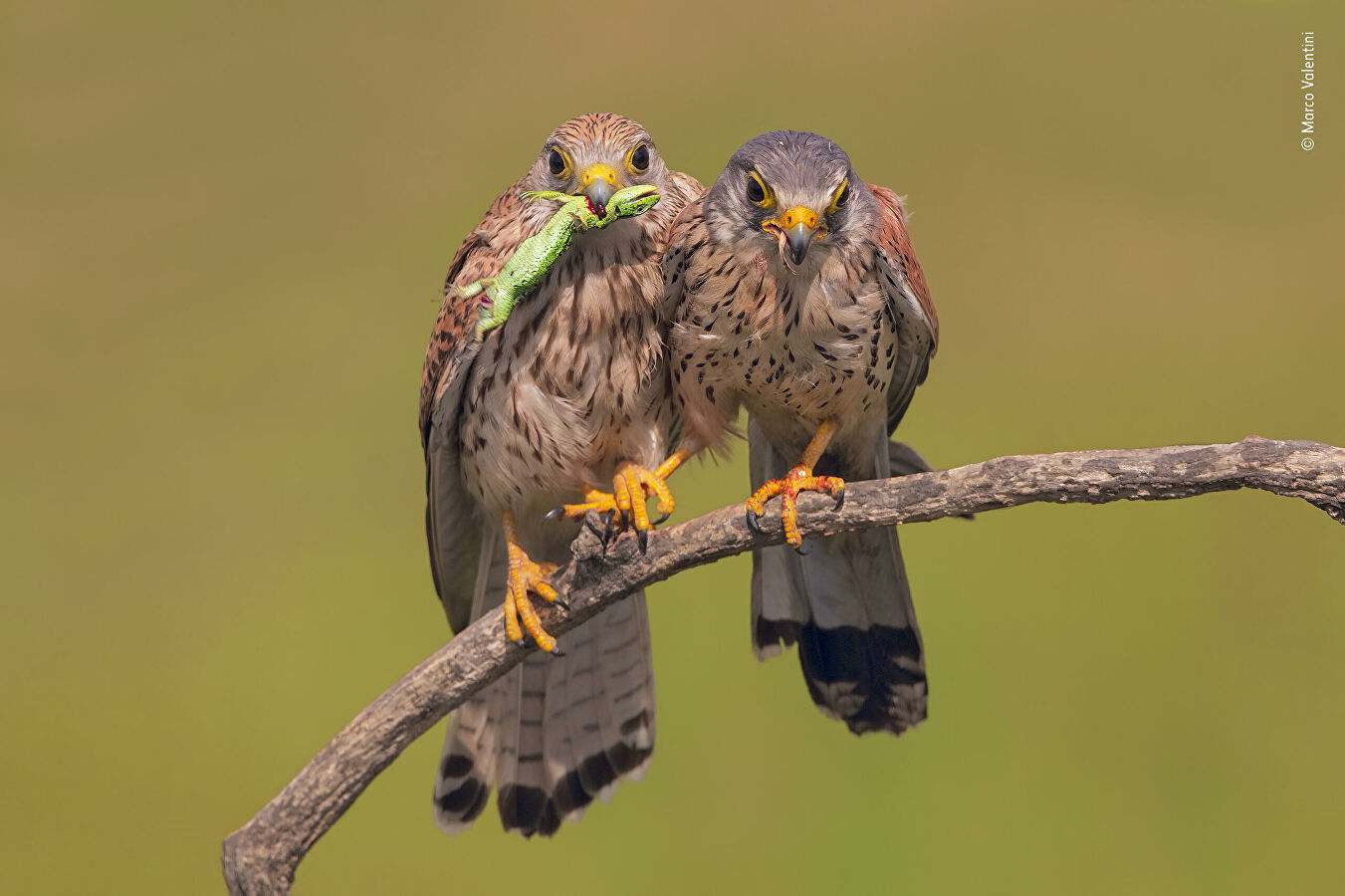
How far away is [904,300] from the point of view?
2338 millimetres

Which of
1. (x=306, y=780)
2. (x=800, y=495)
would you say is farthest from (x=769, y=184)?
(x=306, y=780)

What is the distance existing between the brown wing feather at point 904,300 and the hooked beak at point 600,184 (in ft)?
1.56

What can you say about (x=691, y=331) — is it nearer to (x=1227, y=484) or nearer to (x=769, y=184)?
(x=769, y=184)

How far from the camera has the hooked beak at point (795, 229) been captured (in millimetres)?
2111

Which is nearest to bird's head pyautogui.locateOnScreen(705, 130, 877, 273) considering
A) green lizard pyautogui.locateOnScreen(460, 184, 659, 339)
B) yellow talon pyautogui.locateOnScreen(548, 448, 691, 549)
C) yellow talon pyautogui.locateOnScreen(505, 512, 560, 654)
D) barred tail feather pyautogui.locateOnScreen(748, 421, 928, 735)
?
green lizard pyautogui.locateOnScreen(460, 184, 659, 339)

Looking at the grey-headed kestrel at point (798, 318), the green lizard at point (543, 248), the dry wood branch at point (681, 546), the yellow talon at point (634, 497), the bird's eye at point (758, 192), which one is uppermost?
the green lizard at point (543, 248)

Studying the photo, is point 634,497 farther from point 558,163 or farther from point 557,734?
point 557,734

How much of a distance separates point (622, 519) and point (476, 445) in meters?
0.38

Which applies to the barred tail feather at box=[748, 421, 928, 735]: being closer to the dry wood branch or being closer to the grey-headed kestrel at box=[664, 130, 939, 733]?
the grey-headed kestrel at box=[664, 130, 939, 733]

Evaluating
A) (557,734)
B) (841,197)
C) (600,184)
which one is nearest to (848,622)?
(557,734)

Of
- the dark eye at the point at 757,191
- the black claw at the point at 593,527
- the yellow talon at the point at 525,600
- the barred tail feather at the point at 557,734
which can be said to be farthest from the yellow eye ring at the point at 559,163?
the barred tail feather at the point at 557,734

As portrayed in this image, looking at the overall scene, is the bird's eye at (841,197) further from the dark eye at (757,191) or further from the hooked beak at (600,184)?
the hooked beak at (600,184)

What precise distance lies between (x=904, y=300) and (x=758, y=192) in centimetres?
35

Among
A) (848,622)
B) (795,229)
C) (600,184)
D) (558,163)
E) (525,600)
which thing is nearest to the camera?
(795,229)
